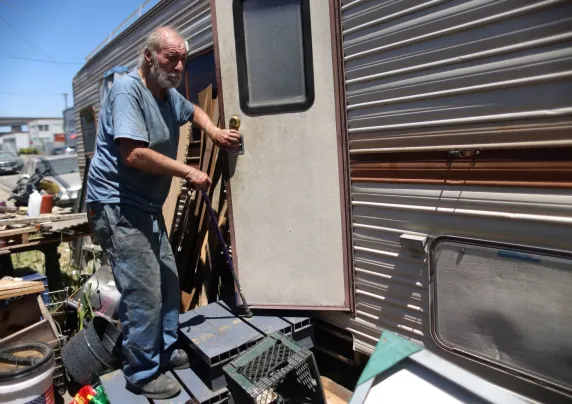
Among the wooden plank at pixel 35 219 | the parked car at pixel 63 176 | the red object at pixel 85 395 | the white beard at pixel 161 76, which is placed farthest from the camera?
the parked car at pixel 63 176

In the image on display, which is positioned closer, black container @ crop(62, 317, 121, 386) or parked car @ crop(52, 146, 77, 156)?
black container @ crop(62, 317, 121, 386)

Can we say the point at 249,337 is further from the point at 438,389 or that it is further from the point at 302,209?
the point at 438,389

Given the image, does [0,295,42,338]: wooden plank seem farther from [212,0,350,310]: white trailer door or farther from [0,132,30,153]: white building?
[0,132,30,153]: white building

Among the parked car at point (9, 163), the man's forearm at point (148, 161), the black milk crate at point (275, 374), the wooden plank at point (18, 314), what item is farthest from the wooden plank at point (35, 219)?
the parked car at point (9, 163)

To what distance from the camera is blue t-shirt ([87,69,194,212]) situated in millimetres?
2336

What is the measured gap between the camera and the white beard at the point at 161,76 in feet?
8.07

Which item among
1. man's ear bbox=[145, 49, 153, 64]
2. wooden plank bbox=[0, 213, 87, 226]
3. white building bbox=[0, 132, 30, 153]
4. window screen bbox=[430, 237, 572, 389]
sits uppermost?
white building bbox=[0, 132, 30, 153]

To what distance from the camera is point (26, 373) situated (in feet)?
8.81

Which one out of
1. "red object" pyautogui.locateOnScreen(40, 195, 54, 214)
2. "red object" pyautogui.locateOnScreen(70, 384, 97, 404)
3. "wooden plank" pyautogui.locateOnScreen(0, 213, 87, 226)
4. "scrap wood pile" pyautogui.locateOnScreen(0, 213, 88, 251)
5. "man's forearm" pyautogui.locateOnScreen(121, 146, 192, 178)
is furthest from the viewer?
"red object" pyautogui.locateOnScreen(40, 195, 54, 214)

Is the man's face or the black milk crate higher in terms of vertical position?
the man's face

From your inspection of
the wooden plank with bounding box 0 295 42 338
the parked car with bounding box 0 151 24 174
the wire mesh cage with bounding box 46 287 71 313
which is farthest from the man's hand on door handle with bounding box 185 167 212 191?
the parked car with bounding box 0 151 24 174

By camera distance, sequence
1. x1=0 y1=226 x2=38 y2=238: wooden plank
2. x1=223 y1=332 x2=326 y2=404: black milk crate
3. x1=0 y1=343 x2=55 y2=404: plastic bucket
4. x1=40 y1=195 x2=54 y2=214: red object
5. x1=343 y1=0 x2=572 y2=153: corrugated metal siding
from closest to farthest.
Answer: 1. x1=343 y1=0 x2=572 y2=153: corrugated metal siding
2. x1=223 y1=332 x2=326 y2=404: black milk crate
3. x1=0 y1=343 x2=55 y2=404: plastic bucket
4. x1=0 y1=226 x2=38 y2=238: wooden plank
5. x1=40 y1=195 x2=54 y2=214: red object

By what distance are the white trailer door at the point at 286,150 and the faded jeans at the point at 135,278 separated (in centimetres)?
75

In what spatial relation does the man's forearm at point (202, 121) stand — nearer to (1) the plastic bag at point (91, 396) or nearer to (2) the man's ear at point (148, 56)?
(2) the man's ear at point (148, 56)
